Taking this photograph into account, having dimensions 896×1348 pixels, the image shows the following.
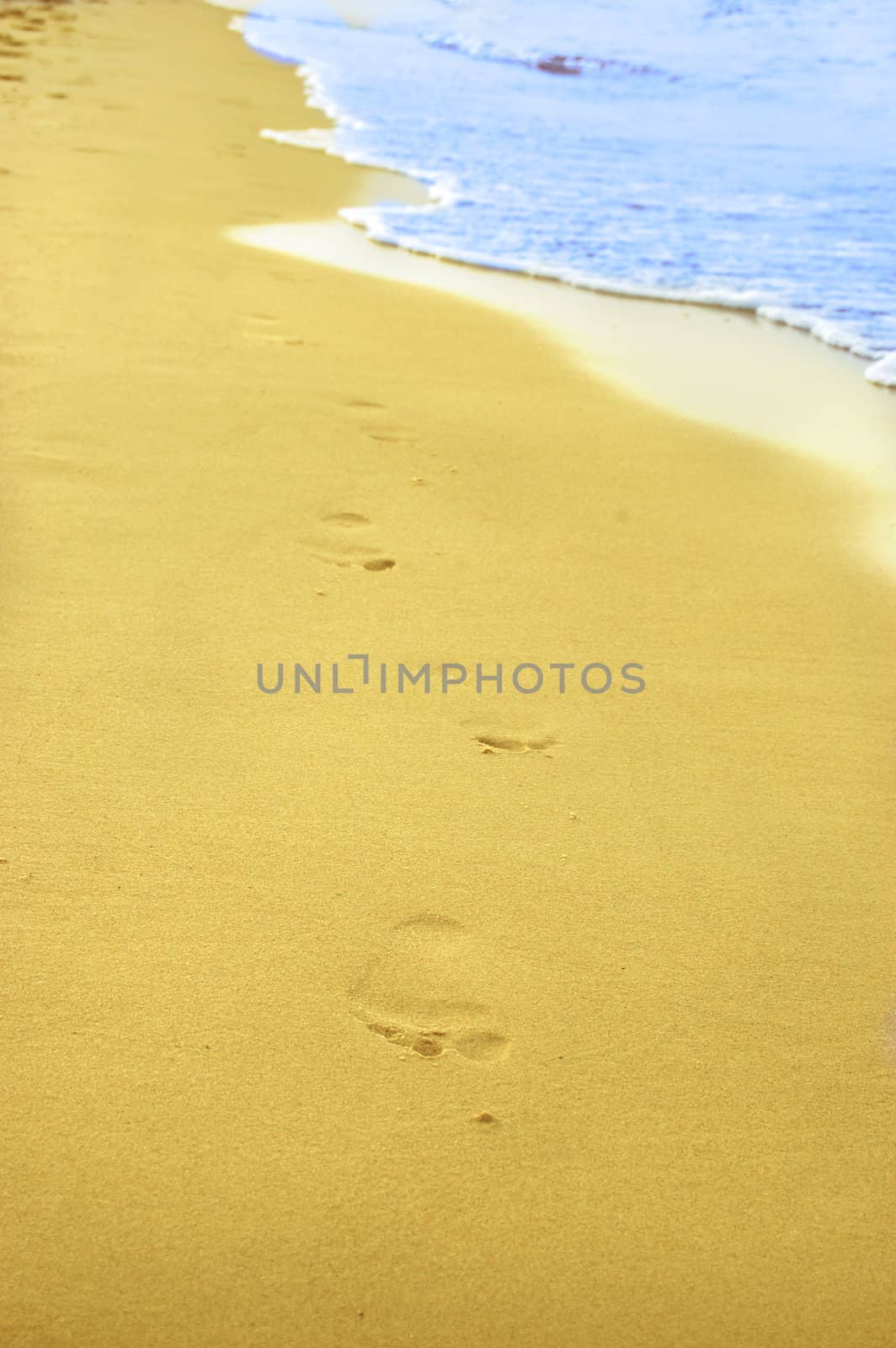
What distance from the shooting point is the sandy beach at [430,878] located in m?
1.46

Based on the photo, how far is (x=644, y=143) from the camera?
30.1ft

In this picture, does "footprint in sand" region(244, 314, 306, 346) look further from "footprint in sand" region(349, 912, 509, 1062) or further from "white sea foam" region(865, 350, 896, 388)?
"footprint in sand" region(349, 912, 509, 1062)

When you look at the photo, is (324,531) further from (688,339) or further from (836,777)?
(688,339)

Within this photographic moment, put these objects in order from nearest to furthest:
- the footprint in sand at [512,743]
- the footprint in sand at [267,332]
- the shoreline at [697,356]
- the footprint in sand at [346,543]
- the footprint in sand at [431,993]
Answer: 1. the footprint in sand at [431,993]
2. the footprint in sand at [512,743]
3. the footprint in sand at [346,543]
4. the shoreline at [697,356]
5. the footprint in sand at [267,332]

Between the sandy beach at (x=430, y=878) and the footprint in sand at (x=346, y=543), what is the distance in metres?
0.02

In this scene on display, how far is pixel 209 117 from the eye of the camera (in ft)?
26.5

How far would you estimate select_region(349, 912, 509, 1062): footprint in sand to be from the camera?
5.62ft

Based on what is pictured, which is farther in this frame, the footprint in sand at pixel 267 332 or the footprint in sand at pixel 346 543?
the footprint in sand at pixel 267 332

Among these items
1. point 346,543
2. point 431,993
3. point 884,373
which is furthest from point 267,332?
point 431,993

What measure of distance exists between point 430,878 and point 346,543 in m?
1.17

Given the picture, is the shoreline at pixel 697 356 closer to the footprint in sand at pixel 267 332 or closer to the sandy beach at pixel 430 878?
the sandy beach at pixel 430 878

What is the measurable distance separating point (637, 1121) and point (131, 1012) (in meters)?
0.74

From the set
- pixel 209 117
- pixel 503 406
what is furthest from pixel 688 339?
pixel 209 117

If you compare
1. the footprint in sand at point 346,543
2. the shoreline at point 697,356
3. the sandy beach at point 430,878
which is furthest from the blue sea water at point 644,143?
the footprint in sand at point 346,543
